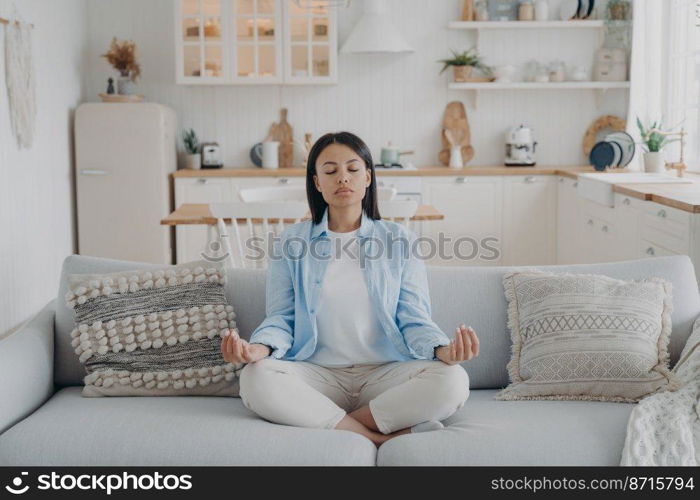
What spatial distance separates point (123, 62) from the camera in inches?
246

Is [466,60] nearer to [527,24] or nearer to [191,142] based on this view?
[527,24]

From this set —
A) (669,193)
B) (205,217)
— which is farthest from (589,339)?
(205,217)

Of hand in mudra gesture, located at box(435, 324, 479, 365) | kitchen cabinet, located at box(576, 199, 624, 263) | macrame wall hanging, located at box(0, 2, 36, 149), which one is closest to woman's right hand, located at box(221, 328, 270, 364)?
hand in mudra gesture, located at box(435, 324, 479, 365)

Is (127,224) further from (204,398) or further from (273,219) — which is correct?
(204,398)

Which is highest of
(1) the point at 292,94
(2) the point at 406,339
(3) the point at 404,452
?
(1) the point at 292,94

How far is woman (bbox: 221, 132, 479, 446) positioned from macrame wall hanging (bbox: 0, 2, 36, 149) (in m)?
2.82

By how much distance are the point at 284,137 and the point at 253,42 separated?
→ 2.44 ft

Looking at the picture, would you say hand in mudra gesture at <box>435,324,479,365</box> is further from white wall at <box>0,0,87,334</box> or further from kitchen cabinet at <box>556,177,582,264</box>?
kitchen cabinet at <box>556,177,582,264</box>

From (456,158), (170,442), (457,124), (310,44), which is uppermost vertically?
(310,44)

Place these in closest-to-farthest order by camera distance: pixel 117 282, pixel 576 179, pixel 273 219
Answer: pixel 117 282 → pixel 273 219 → pixel 576 179

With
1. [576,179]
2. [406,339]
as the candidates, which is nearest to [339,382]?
[406,339]

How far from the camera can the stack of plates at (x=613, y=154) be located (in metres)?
5.94

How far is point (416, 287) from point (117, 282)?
2.81 feet

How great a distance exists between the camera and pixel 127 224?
6.04 meters
